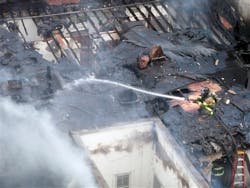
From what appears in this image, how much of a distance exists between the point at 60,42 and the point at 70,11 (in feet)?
8.75

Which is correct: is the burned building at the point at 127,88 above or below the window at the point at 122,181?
above

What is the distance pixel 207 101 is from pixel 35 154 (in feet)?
25.8

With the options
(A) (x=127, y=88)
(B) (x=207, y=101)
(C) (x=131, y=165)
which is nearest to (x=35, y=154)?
(C) (x=131, y=165)

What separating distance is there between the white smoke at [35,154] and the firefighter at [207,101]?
6.09 metres

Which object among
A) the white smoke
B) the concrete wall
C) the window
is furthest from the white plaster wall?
the white smoke

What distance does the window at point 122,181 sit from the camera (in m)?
25.1

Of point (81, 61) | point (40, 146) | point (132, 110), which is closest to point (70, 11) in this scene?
point (81, 61)

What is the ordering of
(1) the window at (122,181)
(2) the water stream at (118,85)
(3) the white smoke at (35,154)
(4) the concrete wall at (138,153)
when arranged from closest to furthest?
(3) the white smoke at (35,154) → (4) the concrete wall at (138,153) → (1) the window at (122,181) → (2) the water stream at (118,85)

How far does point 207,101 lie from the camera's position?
25719mm

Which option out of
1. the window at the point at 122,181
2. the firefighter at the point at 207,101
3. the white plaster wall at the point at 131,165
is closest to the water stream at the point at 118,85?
the firefighter at the point at 207,101

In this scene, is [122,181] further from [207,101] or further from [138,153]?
[207,101]

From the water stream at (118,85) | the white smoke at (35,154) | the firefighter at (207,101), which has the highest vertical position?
the water stream at (118,85)

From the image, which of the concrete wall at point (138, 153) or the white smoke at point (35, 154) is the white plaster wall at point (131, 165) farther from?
the white smoke at point (35, 154)

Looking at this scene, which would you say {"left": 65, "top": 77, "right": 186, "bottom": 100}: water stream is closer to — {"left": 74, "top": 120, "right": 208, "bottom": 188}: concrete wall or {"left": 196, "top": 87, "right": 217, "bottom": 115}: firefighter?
{"left": 196, "top": 87, "right": 217, "bottom": 115}: firefighter
